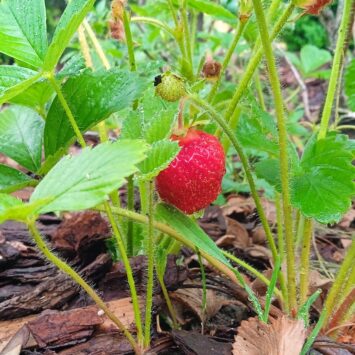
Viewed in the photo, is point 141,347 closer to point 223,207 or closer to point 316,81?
point 223,207

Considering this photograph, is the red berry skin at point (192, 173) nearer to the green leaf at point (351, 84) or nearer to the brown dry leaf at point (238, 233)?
the green leaf at point (351, 84)

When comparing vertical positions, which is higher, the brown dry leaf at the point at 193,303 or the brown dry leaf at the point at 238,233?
the brown dry leaf at the point at 193,303

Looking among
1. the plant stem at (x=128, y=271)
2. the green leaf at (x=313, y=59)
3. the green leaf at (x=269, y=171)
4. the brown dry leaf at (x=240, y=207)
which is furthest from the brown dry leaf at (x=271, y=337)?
the green leaf at (x=313, y=59)

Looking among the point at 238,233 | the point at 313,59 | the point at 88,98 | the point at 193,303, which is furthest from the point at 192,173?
the point at 313,59

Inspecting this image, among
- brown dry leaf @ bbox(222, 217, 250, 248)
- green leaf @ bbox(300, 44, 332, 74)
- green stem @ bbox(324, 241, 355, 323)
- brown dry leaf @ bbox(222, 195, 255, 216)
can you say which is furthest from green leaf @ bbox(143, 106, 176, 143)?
green leaf @ bbox(300, 44, 332, 74)

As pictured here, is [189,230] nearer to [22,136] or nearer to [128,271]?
[128,271]

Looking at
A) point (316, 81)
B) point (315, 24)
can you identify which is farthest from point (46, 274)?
point (315, 24)

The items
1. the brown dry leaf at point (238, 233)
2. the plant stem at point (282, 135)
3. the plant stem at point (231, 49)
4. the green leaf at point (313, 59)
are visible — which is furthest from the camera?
the green leaf at point (313, 59)
